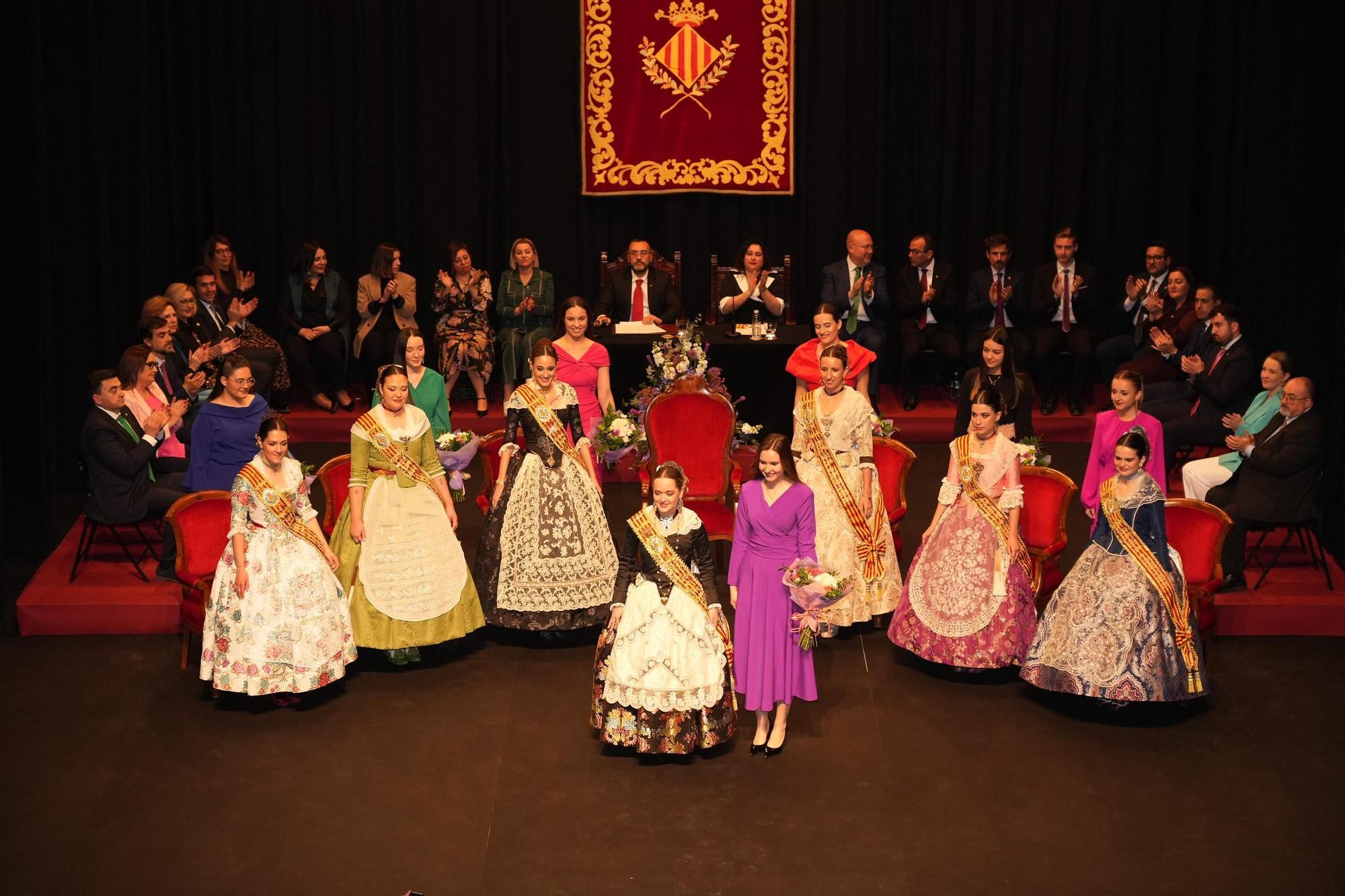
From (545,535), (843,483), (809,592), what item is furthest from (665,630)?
(843,483)

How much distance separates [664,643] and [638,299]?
17.2 ft

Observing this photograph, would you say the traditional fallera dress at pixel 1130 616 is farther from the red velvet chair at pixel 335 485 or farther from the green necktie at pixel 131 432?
the green necktie at pixel 131 432

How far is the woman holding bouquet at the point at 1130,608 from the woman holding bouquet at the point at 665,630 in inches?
63.1

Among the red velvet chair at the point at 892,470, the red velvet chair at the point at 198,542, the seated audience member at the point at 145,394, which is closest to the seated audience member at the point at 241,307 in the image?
the seated audience member at the point at 145,394

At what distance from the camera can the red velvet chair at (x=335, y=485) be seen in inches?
314

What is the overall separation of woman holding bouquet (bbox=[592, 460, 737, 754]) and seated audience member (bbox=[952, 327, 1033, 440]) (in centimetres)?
211

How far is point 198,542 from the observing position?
747 cm

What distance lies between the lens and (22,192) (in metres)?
8.91

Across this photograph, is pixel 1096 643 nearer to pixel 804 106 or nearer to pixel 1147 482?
pixel 1147 482

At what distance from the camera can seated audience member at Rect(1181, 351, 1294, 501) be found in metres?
8.46

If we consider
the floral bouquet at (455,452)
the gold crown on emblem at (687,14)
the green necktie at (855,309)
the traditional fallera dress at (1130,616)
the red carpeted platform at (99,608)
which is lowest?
the red carpeted platform at (99,608)

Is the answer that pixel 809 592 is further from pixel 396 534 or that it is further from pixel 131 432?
pixel 131 432

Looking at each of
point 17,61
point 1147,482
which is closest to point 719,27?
point 17,61

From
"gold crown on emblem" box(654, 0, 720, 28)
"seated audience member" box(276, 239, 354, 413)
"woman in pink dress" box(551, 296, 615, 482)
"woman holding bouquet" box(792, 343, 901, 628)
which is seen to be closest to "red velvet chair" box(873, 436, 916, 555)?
"woman holding bouquet" box(792, 343, 901, 628)
